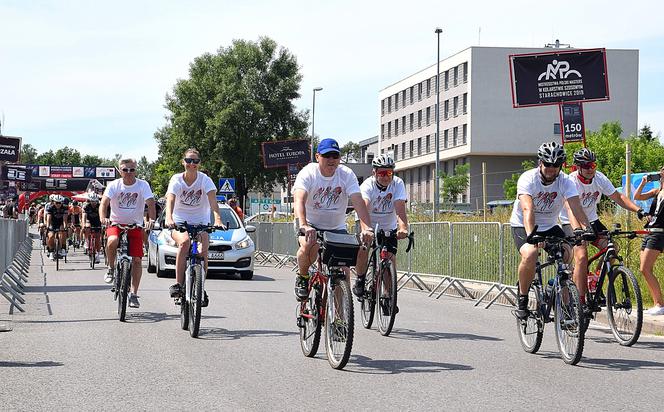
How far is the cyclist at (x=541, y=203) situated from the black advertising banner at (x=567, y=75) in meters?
8.17

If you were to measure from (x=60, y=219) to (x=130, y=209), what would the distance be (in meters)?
13.6

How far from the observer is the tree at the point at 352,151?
5217 inches

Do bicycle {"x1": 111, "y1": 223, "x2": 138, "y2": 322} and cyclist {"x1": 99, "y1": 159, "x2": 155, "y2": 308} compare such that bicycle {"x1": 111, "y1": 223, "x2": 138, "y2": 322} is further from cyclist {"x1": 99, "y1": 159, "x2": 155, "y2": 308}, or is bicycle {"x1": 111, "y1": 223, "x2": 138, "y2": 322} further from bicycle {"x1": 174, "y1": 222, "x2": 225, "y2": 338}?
bicycle {"x1": 174, "y1": 222, "x2": 225, "y2": 338}

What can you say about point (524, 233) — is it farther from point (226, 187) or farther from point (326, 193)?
point (226, 187)

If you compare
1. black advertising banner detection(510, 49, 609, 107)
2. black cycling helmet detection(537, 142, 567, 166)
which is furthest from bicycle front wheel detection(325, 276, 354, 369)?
black advertising banner detection(510, 49, 609, 107)

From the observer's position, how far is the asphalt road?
7.01 metres

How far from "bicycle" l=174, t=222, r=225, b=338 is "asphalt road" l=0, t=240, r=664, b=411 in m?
0.19

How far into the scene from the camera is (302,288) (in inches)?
352

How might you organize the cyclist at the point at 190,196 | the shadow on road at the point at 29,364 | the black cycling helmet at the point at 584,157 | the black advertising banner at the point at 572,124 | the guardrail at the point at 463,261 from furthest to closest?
the black advertising banner at the point at 572,124
the guardrail at the point at 463,261
the cyclist at the point at 190,196
the black cycling helmet at the point at 584,157
the shadow on road at the point at 29,364

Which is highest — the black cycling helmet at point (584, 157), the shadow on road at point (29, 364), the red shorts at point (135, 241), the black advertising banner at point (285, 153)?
the black advertising banner at point (285, 153)

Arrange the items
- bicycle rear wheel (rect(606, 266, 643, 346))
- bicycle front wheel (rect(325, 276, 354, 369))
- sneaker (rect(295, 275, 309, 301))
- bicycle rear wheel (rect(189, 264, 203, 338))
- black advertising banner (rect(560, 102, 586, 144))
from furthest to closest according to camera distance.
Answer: black advertising banner (rect(560, 102, 586, 144)), bicycle rear wheel (rect(189, 264, 203, 338)), bicycle rear wheel (rect(606, 266, 643, 346)), sneaker (rect(295, 275, 309, 301)), bicycle front wheel (rect(325, 276, 354, 369))

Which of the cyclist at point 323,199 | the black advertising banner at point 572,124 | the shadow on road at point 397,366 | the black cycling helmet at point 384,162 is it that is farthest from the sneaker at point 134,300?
the black advertising banner at point 572,124

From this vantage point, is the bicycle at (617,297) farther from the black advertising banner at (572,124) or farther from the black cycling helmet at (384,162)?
the black advertising banner at (572,124)

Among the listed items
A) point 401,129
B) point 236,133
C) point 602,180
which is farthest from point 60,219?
point 401,129
